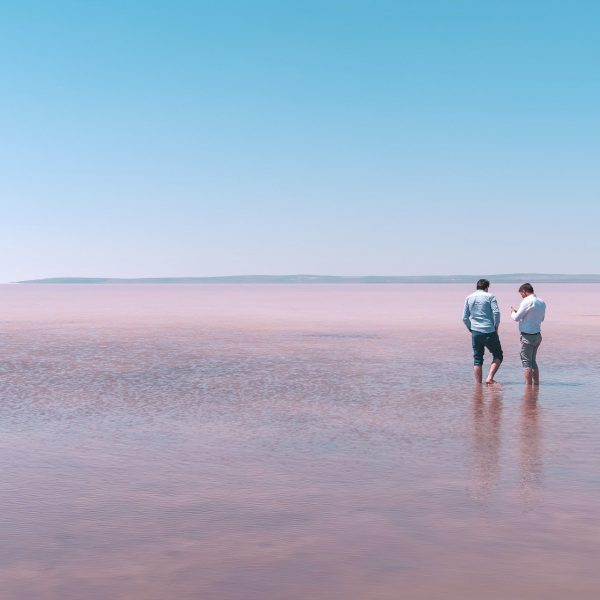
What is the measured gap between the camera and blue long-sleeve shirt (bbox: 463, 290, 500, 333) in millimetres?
13156

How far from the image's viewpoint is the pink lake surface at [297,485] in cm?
477

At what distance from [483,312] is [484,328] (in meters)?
0.27

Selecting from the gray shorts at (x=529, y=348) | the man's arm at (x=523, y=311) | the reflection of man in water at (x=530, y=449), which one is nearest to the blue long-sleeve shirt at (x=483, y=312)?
the man's arm at (x=523, y=311)

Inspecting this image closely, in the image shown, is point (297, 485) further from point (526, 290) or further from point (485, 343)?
point (526, 290)

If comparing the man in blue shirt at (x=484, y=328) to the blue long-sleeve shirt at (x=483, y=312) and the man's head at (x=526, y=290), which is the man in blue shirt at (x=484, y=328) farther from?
the man's head at (x=526, y=290)

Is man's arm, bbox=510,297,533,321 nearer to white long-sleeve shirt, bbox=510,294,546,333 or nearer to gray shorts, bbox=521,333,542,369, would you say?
white long-sleeve shirt, bbox=510,294,546,333

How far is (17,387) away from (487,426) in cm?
758

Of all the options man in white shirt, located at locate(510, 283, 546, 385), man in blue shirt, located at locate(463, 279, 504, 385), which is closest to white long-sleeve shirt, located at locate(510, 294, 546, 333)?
man in white shirt, located at locate(510, 283, 546, 385)

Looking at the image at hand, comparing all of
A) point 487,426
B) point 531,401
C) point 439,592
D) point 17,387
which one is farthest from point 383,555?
point 17,387

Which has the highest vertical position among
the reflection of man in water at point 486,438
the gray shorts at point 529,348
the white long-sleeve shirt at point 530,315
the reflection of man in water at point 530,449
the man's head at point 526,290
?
the man's head at point 526,290

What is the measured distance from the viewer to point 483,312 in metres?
13.2

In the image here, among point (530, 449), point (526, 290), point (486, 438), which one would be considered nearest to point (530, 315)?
point (526, 290)

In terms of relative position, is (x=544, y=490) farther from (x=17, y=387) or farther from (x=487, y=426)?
(x=17, y=387)

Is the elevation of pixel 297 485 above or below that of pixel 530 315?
below
